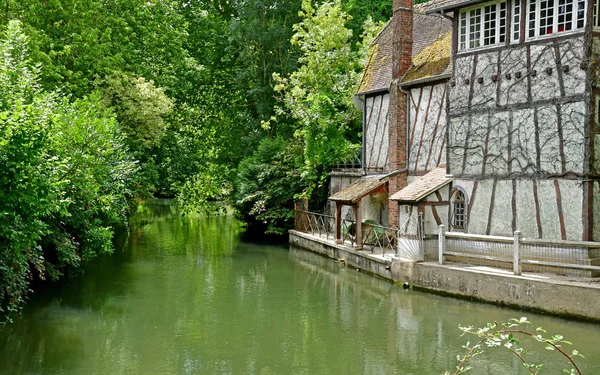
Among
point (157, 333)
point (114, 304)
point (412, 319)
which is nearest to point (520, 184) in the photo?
point (412, 319)

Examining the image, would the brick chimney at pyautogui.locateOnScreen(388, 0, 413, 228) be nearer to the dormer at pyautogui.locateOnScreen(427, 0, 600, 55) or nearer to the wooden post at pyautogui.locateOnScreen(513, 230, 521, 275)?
the dormer at pyautogui.locateOnScreen(427, 0, 600, 55)

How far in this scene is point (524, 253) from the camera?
616 inches

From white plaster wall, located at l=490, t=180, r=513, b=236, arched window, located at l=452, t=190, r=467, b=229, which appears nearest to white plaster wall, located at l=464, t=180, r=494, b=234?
white plaster wall, located at l=490, t=180, r=513, b=236

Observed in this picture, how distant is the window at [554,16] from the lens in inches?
597

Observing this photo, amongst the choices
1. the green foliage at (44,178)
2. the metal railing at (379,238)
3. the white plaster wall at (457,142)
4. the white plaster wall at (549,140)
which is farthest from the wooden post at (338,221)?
the white plaster wall at (549,140)

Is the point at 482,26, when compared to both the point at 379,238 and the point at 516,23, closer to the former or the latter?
the point at 516,23

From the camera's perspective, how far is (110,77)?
26219 millimetres

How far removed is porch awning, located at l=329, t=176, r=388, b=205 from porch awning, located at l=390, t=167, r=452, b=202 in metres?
2.56

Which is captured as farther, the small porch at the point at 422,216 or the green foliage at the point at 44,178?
the small porch at the point at 422,216

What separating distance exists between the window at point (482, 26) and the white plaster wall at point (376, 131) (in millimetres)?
5773

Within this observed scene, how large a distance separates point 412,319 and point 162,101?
17.2m

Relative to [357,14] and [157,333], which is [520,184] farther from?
[357,14]

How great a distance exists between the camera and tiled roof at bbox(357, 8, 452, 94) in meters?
20.7

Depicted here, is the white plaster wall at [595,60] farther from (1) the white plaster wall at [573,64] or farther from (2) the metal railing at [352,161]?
(2) the metal railing at [352,161]
